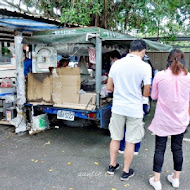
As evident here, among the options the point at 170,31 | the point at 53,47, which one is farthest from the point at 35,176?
the point at 170,31

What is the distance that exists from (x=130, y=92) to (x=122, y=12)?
6.43m

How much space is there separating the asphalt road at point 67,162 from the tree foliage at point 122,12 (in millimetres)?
3584

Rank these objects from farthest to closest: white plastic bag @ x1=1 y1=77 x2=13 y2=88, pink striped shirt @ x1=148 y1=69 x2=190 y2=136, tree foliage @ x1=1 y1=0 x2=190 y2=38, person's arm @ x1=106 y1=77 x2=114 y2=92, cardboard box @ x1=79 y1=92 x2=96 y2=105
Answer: tree foliage @ x1=1 y1=0 x2=190 y2=38, white plastic bag @ x1=1 y1=77 x2=13 y2=88, cardboard box @ x1=79 y1=92 x2=96 y2=105, person's arm @ x1=106 y1=77 x2=114 y2=92, pink striped shirt @ x1=148 y1=69 x2=190 y2=136

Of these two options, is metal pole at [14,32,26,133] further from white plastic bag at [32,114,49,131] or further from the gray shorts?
the gray shorts

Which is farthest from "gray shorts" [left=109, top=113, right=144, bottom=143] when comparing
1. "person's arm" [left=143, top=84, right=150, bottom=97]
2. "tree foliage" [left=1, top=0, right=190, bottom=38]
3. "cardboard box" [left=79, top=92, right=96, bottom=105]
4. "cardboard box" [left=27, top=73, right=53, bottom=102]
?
"tree foliage" [left=1, top=0, right=190, bottom=38]

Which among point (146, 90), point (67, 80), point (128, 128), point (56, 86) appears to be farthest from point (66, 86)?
point (146, 90)

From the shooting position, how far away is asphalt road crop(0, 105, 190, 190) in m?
2.98

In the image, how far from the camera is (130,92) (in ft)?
9.20

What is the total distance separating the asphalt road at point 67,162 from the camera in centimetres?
298

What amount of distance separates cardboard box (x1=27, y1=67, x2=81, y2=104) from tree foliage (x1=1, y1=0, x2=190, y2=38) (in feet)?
7.73

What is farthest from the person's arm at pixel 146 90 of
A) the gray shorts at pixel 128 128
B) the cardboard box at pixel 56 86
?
the cardboard box at pixel 56 86

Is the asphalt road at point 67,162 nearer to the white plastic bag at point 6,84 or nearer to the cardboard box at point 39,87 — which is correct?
the cardboard box at point 39,87

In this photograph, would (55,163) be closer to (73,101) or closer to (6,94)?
(73,101)

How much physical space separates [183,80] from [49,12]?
7.14 m
